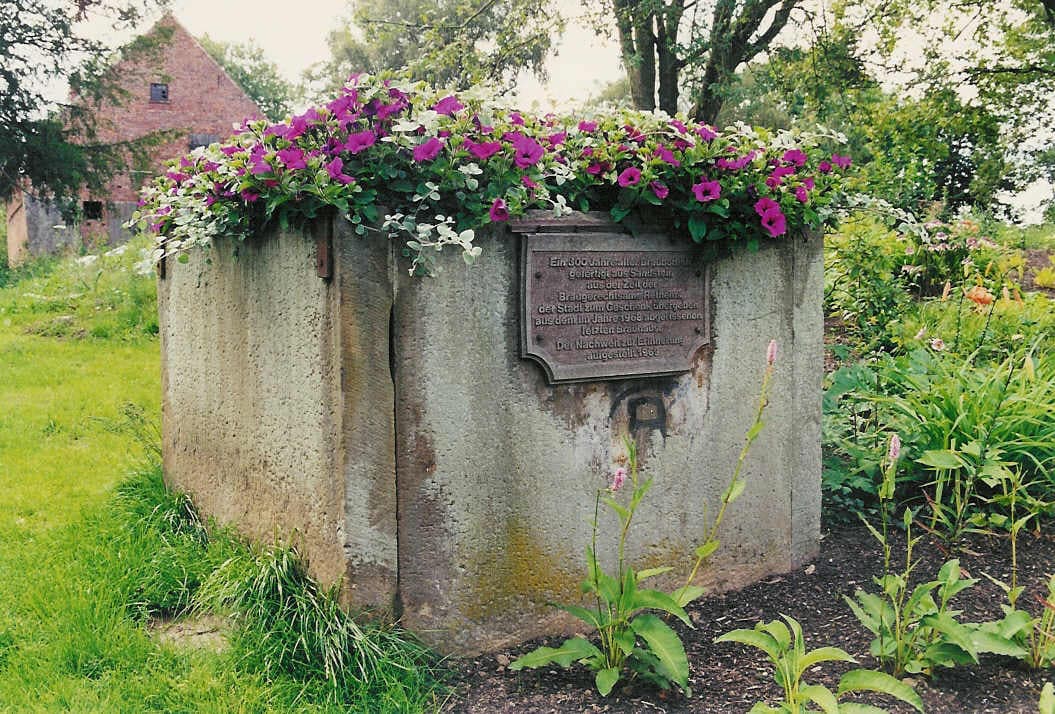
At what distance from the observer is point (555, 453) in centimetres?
342

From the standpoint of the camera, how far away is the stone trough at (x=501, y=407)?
3.12 metres

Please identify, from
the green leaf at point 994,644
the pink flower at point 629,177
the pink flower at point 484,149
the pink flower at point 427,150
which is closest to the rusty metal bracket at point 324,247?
the pink flower at point 427,150

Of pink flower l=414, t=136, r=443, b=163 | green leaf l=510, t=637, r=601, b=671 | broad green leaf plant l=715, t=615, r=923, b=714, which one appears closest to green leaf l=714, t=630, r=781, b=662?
broad green leaf plant l=715, t=615, r=923, b=714

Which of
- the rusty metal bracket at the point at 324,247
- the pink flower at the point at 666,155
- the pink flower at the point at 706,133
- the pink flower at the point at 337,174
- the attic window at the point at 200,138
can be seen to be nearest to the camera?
the pink flower at the point at 337,174

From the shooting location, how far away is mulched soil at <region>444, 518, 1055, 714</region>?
9.71ft

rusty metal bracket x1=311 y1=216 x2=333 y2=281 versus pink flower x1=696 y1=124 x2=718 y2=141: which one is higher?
pink flower x1=696 y1=124 x2=718 y2=141

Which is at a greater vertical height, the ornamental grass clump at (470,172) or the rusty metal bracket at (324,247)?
the ornamental grass clump at (470,172)

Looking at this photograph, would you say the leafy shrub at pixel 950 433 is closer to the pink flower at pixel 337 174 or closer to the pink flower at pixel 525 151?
the pink flower at pixel 525 151

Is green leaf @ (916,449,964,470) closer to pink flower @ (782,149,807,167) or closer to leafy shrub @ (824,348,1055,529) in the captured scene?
leafy shrub @ (824,348,1055,529)

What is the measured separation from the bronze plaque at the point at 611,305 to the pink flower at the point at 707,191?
0.25 meters

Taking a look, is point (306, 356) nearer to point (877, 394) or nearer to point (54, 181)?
point (877, 394)

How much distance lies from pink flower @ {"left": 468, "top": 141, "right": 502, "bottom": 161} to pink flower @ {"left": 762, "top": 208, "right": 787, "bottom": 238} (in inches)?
44.7

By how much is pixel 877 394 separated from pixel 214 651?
3601 millimetres

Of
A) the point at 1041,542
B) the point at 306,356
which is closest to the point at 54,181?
the point at 306,356
